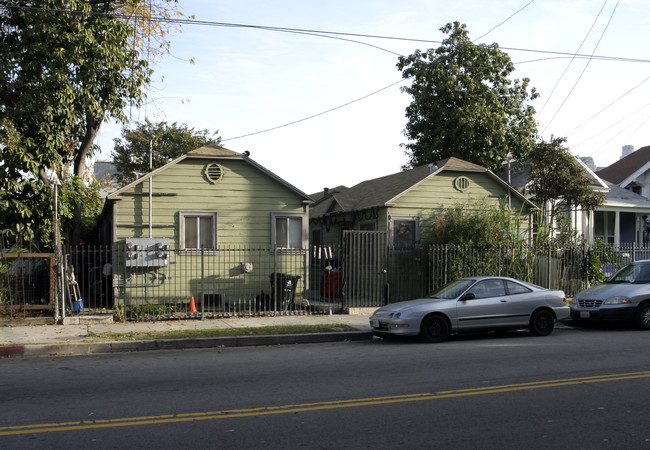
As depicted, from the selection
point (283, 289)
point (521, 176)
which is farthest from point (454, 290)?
point (521, 176)

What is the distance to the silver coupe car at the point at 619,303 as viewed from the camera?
12797 millimetres

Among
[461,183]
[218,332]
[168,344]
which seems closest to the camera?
[168,344]

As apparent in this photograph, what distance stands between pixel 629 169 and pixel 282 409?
31766 millimetres

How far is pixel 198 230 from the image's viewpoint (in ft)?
53.5

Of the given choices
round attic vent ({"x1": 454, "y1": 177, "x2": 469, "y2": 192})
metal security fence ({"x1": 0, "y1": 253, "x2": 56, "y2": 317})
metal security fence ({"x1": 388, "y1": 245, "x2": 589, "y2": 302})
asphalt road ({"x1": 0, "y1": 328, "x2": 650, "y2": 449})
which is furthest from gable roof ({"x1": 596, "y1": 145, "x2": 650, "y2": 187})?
metal security fence ({"x1": 0, "y1": 253, "x2": 56, "y2": 317})

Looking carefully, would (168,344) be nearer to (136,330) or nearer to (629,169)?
(136,330)

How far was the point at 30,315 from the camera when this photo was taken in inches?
540

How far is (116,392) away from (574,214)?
23.7 metres

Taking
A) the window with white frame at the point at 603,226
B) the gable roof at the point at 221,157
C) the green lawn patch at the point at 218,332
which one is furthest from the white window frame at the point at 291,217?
the window with white frame at the point at 603,226

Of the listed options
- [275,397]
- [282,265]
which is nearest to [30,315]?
[282,265]

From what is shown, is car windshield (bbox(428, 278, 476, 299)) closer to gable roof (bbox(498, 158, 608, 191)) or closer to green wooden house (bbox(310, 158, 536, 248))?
green wooden house (bbox(310, 158, 536, 248))

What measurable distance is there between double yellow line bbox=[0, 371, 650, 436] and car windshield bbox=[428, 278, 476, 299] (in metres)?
4.27

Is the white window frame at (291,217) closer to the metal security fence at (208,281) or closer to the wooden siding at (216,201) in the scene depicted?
the wooden siding at (216,201)

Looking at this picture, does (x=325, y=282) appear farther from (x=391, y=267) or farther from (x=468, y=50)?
(x=468, y=50)
